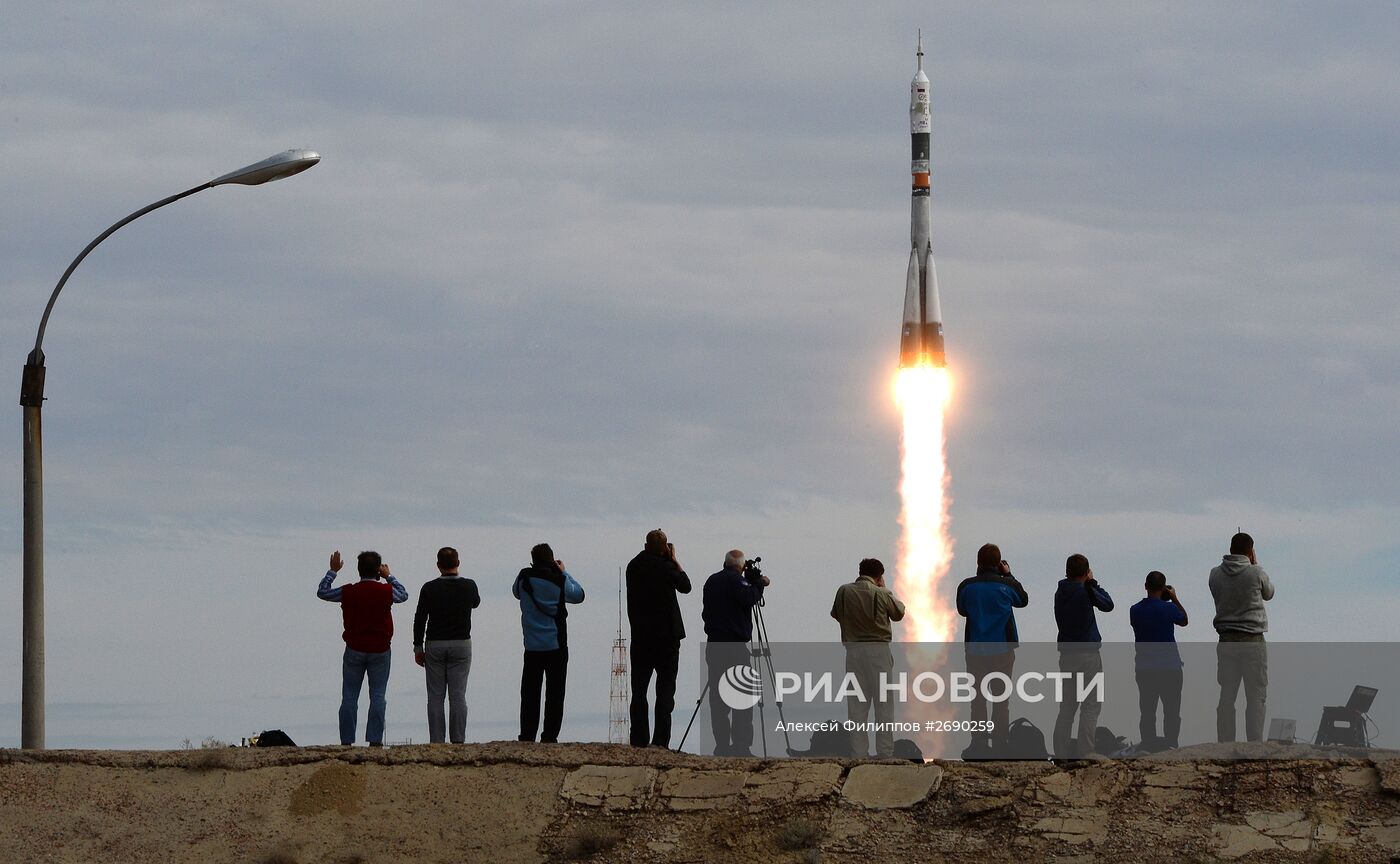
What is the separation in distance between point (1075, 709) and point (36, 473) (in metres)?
12.5

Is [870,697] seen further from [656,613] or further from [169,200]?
[169,200]

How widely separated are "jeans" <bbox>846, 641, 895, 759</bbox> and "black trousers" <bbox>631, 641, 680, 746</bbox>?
6.77ft

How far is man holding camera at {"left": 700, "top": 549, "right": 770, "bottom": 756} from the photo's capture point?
74.5ft

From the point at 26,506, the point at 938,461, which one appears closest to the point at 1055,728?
the point at 26,506

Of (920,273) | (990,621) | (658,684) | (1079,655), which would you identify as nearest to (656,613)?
(658,684)

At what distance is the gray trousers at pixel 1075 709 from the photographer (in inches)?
877

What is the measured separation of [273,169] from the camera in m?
22.4

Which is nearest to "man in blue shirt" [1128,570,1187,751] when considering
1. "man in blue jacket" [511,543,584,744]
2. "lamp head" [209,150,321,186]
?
"man in blue jacket" [511,543,584,744]

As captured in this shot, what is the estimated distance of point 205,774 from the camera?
2283cm

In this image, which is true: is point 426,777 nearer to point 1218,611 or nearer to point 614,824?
point 614,824

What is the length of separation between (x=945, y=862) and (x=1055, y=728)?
2.63m

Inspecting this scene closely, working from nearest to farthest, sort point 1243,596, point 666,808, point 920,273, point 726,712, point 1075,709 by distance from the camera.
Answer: point 666,808 → point 1243,596 → point 1075,709 → point 726,712 → point 920,273

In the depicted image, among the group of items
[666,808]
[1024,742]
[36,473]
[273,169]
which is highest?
[273,169]

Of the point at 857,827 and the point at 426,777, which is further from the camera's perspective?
the point at 426,777
